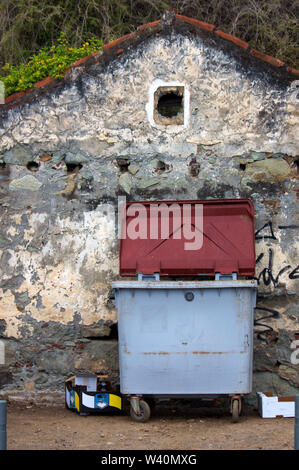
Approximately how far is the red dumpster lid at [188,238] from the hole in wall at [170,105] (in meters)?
1.08

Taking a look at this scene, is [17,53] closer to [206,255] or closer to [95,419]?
[206,255]

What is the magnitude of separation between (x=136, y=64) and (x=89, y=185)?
4.73ft

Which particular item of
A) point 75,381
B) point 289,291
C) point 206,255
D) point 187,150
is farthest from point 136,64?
point 75,381

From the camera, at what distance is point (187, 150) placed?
23.5ft

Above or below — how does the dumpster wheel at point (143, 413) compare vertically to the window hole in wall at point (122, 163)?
below

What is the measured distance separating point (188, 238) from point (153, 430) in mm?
1918

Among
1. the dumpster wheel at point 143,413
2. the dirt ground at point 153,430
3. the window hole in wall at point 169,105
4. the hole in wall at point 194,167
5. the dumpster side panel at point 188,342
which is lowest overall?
the dirt ground at point 153,430

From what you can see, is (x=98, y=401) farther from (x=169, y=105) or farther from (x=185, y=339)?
(x=169, y=105)

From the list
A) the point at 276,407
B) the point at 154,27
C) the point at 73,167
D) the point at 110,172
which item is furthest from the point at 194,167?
the point at 276,407

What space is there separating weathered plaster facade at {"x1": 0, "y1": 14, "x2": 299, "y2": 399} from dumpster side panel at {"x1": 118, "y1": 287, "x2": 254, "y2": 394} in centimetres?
99

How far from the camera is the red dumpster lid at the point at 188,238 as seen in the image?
6438 mm

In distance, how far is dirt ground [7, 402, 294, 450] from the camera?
535 centimetres

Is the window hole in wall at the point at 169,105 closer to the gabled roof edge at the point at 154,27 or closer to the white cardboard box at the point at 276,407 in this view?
the gabled roof edge at the point at 154,27

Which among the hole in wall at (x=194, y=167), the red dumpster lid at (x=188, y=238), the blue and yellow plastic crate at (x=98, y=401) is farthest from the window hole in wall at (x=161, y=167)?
the blue and yellow plastic crate at (x=98, y=401)
